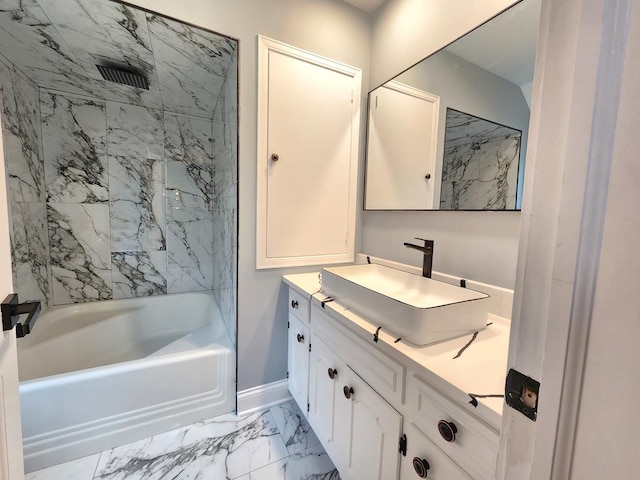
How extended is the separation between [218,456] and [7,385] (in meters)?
1.08

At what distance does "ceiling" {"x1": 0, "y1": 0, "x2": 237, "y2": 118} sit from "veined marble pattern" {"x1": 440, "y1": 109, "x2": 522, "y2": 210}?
4.23ft

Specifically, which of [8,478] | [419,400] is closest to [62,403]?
[8,478]

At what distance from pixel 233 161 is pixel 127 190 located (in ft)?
4.75

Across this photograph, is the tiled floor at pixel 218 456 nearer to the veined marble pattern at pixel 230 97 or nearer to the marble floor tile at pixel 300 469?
the marble floor tile at pixel 300 469

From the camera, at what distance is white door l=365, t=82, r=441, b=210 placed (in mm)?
1402

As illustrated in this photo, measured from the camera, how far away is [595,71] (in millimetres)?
309

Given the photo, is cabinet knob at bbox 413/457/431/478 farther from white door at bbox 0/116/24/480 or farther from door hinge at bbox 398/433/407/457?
white door at bbox 0/116/24/480

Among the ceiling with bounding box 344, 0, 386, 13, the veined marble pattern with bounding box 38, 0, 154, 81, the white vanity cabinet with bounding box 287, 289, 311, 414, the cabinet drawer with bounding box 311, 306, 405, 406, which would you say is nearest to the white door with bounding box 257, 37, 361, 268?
the white vanity cabinet with bounding box 287, 289, 311, 414

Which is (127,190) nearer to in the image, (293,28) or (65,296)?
(65,296)

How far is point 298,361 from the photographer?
1533mm

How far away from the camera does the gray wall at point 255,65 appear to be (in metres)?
1.39

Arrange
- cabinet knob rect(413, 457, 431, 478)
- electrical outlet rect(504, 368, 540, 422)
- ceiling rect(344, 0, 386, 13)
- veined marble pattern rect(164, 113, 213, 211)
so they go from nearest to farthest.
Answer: electrical outlet rect(504, 368, 540, 422), cabinet knob rect(413, 457, 431, 478), ceiling rect(344, 0, 386, 13), veined marble pattern rect(164, 113, 213, 211)

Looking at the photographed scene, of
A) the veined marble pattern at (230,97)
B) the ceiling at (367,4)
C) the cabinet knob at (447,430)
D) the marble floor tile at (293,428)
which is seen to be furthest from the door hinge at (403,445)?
the ceiling at (367,4)

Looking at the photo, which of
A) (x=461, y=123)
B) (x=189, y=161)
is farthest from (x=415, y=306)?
(x=189, y=161)
